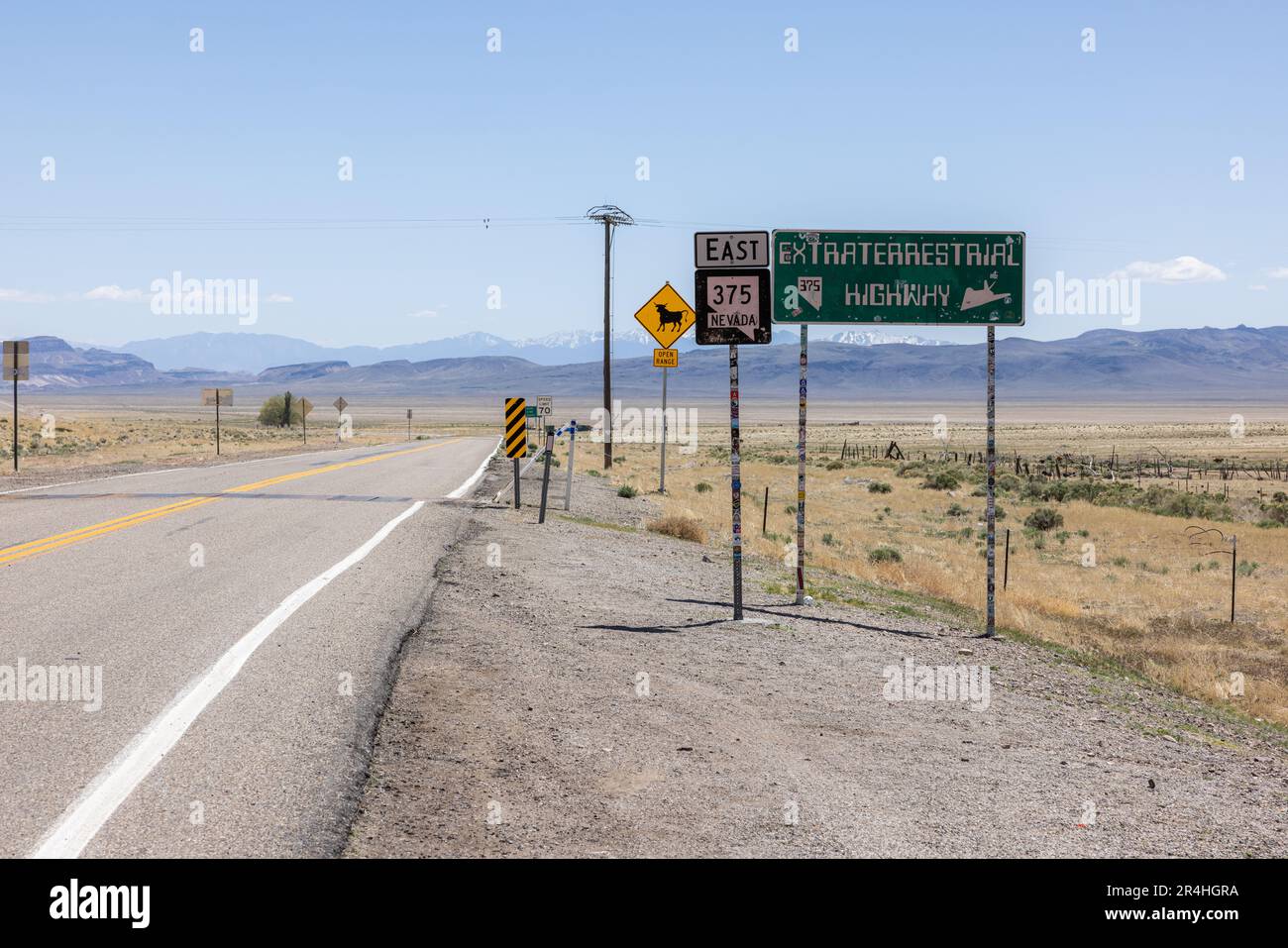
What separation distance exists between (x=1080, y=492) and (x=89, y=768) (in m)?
41.2

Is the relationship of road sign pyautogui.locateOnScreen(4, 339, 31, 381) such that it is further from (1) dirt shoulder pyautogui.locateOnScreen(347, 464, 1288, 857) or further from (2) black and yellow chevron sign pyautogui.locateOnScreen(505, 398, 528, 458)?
(1) dirt shoulder pyautogui.locateOnScreen(347, 464, 1288, 857)

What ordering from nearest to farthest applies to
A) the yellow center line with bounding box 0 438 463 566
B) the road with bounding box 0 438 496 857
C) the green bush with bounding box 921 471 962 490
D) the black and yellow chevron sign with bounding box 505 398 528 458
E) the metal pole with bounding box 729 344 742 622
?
the road with bounding box 0 438 496 857, the metal pole with bounding box 729 344 742 622, the yellow center line with bounding box 0 438 463 566, the black and yellow chevron sign with bounding box 505 398 528 458, the green bush with bounding box 921 471 962 490

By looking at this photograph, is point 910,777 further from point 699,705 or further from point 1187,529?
point 1187,529

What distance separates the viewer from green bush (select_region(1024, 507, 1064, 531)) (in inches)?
1318

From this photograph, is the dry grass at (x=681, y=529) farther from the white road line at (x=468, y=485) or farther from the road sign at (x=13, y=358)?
the road sign at (x=13, y=358)

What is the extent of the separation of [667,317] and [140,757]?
579 inches

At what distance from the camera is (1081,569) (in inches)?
1011

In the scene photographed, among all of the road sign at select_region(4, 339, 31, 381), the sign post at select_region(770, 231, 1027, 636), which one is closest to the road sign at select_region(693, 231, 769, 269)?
the sign post at select_region(770, 231, 1027, 636)

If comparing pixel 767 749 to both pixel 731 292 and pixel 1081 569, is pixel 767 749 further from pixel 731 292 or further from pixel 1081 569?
pixel 1081 569

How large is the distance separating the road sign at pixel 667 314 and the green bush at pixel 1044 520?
17.3 m

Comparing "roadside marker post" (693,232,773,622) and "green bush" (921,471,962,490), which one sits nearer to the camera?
"roadside marker post" (693,232,773,622)

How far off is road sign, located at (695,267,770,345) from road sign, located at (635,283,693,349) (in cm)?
825

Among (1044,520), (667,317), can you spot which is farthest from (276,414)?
(667,317)

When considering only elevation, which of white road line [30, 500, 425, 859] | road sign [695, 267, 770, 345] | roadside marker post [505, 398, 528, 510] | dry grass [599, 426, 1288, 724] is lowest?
dry grass [599, 426, 1288, 724]
